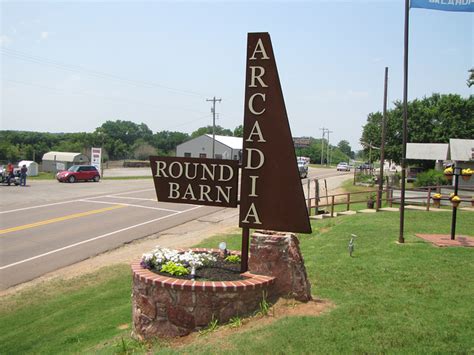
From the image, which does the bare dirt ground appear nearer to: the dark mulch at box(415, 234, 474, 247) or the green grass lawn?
the green grass lawn

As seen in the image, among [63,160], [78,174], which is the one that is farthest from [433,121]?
[63,160]

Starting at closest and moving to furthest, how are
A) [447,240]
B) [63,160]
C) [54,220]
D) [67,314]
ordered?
[67,314]
[447,240]
[54,220]
[63,160]

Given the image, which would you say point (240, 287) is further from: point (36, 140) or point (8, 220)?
point (36, 140)

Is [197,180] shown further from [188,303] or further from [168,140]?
[168,140]

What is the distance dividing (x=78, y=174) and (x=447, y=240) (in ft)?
111

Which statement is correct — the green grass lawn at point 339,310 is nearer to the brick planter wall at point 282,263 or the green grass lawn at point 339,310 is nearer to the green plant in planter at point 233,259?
the brick planter wall at point 282,263

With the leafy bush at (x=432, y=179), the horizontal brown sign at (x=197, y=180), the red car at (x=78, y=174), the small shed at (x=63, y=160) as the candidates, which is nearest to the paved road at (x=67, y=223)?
the horizontal brown sign at (x=197, y=180)

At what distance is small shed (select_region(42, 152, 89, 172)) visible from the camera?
5112 centimetres

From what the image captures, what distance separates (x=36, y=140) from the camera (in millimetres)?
103562

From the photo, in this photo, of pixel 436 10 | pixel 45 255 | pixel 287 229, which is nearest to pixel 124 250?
pixel 45 255

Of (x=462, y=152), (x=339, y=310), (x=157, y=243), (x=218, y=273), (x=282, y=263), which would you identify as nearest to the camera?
(x=339, y=310)

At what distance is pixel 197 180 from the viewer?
7.14 m

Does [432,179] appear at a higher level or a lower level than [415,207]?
higher

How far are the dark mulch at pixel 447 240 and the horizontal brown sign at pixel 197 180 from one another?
5.62 meters
